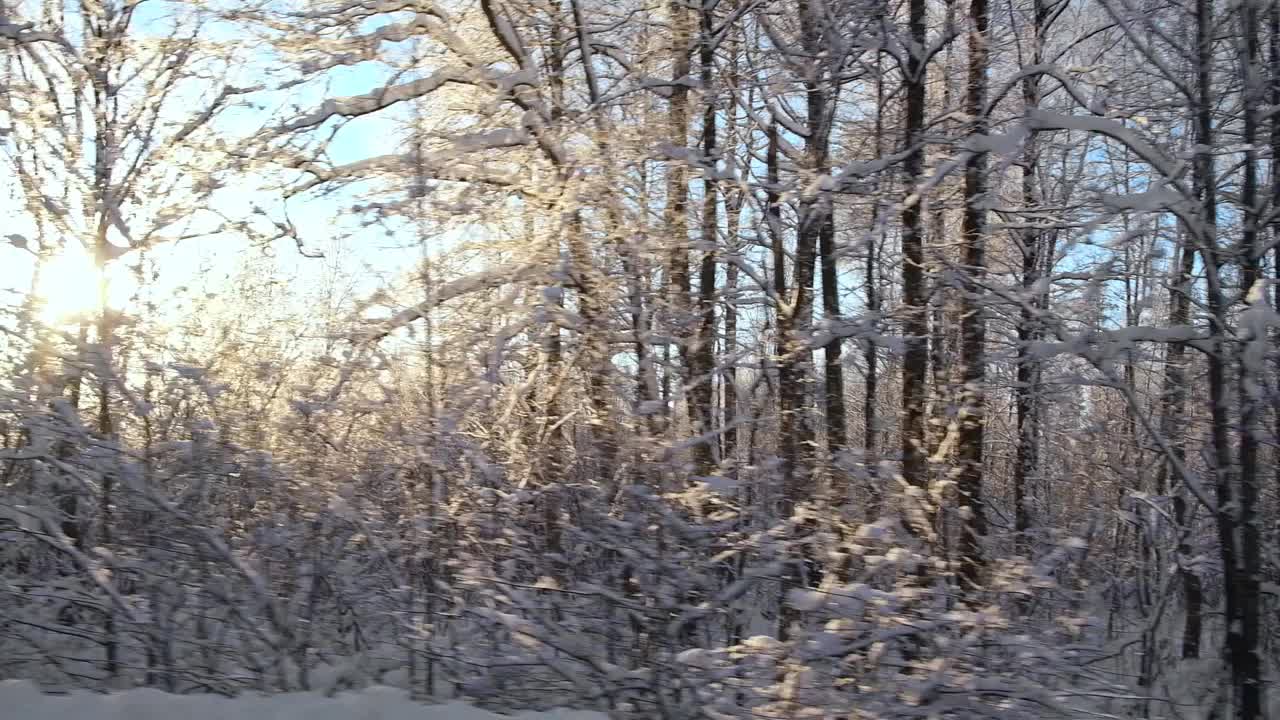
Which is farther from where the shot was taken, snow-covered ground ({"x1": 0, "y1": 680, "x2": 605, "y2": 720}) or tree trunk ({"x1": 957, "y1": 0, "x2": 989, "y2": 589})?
tree trunk ({"x1": 957, "y1": 0, "x2": 989, "y2": 589})

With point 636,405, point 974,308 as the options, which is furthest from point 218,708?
point 974,308

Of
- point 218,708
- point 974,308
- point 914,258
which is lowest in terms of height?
point 218,708

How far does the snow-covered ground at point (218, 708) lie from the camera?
4.32 metres

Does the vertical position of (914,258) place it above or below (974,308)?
above

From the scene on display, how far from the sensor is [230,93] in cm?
828

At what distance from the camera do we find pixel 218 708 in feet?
14.6

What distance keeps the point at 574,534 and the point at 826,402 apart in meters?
4.27

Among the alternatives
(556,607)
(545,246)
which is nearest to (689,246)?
(545,246)

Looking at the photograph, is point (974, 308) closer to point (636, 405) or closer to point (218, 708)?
point (636, 405)

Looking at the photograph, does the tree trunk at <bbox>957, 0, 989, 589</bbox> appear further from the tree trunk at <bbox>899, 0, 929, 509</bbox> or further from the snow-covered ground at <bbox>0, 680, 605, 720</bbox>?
the snow-covered ground at <bbox>0, 680, 605, 720</bbox>

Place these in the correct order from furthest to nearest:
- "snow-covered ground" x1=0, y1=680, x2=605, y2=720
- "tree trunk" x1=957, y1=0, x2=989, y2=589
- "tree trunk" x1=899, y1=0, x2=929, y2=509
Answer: "tree trunk" x1=899, y1=0, x2=929, y2=509 → "tree trunk" x1=957, y1=0, x2=989, y2=589 → "snow-covered ground" x1=0, y1=680, x2=605, y2=720

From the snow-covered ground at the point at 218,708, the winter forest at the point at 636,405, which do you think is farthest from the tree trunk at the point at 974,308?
the snow-covered ground at the point at 218,708

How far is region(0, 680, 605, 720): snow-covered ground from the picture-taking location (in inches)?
170

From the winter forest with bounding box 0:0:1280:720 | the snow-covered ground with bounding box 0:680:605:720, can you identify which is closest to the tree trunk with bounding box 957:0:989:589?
the winter forest with bounding box 0:0:1280:720
